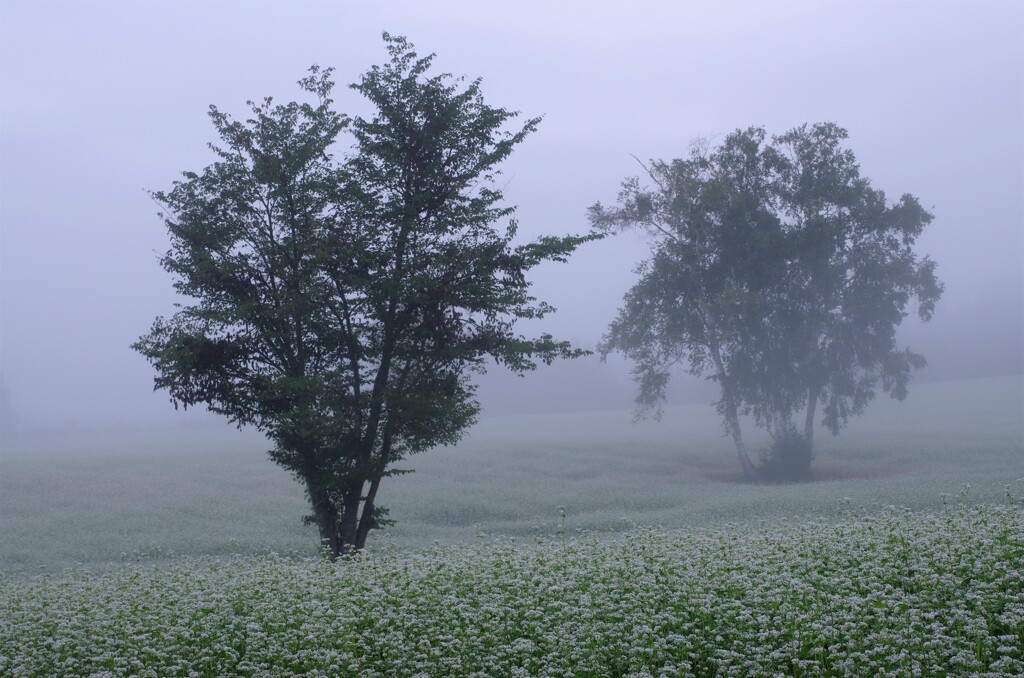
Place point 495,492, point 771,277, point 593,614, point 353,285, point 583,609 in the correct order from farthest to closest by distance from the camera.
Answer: point 771,277 < point 495,492 < point 353,285 < point 583,609 < point 593,614

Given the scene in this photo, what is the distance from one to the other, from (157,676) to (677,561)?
6306 millimetres

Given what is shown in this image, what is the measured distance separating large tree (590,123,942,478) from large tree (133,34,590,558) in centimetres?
1982

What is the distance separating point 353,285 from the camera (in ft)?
54.9

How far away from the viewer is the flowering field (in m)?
8.40

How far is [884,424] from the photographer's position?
5847 centimetres

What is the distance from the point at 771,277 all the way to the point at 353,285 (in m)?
24.3

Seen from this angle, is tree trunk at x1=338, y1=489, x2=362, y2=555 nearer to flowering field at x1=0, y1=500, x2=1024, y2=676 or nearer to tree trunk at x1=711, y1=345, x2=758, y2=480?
flowering field at x1=0, y1=500, x2=1024, y2=676

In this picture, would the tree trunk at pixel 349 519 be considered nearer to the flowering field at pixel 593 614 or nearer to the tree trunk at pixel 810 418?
the flowering field at pixel 593 614

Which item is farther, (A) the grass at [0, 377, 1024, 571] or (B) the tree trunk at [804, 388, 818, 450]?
(B) the tree trunk at [804, 388, 818, 450]

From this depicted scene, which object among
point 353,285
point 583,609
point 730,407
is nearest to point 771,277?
point 730,407

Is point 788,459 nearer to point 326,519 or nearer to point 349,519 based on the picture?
point 349,519

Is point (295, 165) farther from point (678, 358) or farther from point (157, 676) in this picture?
point (678, 358)

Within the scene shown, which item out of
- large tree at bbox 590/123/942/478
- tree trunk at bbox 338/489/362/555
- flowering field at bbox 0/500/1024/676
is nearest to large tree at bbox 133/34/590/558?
tree trunk at bbox 338/489/362/555

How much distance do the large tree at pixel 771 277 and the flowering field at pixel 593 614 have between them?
24326mm
